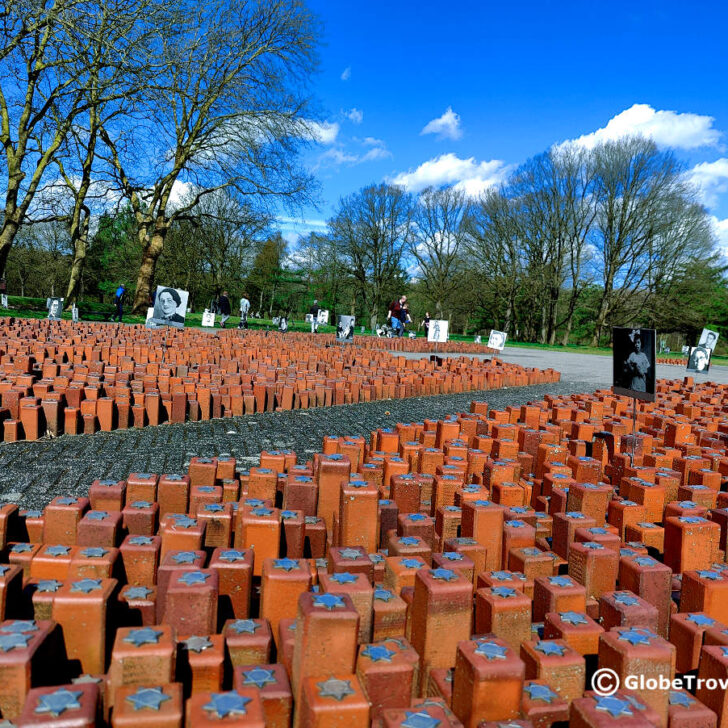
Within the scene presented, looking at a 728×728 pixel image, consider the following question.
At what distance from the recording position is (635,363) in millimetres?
4535

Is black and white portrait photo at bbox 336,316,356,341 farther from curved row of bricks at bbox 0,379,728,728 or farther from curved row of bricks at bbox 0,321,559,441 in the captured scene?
curved row of bricks at bbox 0,379,728,728

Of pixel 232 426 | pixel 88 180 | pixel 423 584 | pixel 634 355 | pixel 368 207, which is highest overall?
pixel 368 207

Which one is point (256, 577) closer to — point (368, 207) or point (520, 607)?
point (520, 607)

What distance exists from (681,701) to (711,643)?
0.85 feet

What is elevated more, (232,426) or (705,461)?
(705,461)

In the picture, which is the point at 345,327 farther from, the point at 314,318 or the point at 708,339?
the point at 708,339

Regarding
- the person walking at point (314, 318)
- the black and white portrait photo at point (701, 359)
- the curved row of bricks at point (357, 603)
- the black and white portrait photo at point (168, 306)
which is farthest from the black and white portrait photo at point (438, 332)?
the curved row of bricks at point (357, 603)

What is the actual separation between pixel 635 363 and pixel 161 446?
408 cm

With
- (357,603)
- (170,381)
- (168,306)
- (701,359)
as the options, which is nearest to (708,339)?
(701,359)

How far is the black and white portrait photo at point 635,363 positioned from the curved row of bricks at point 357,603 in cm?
142

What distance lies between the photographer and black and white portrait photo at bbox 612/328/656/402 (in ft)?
14.2

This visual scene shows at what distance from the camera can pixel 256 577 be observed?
2.13 m

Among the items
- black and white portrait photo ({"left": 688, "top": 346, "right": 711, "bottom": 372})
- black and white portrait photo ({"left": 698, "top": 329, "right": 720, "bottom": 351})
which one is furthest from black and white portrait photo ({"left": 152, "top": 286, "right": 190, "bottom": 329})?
black and white portrait photo ({"left": 698, "top": 329, "right": 720, "bottom": 351})

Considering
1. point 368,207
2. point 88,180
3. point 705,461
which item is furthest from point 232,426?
point 368,207
